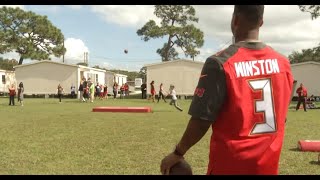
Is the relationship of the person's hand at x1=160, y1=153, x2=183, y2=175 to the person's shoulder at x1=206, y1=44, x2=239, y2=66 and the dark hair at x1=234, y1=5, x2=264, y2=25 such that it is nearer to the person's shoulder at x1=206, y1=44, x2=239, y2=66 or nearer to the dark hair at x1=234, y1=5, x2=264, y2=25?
the person's shoulder at x1=206, y1=44, x2=239, y2=66

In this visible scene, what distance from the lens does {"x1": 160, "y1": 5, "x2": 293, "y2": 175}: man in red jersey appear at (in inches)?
105

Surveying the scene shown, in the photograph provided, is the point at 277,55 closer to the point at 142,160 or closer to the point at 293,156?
the point at 142,160

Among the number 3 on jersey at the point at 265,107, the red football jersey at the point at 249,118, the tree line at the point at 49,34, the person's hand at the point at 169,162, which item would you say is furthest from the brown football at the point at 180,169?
the tree line at the point at 49,34

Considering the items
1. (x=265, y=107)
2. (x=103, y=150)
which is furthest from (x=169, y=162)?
(x=103, y=150)

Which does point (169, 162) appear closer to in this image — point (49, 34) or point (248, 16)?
point (248, 16)

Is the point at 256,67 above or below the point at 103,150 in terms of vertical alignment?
above

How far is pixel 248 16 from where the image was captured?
9.13ft

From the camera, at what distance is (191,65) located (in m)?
46.2

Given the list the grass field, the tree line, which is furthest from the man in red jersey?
the tree line

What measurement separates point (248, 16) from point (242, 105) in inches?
22.0

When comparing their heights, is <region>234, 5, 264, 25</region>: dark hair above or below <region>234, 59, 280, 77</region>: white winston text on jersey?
above

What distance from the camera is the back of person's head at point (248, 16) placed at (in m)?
2.76

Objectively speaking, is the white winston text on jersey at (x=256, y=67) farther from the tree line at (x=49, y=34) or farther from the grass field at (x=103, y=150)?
the tree line at (x=49, y=34)
